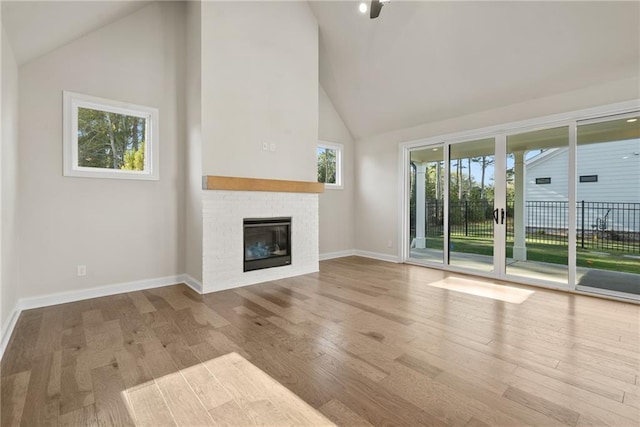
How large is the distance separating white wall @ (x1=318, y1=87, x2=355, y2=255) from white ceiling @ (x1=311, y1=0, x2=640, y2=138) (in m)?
0.54

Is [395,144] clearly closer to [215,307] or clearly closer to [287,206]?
[287,206]

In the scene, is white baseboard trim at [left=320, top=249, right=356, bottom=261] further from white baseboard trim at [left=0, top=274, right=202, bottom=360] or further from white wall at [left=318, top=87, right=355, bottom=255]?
white baseboard trim at [left=0, top=274, right=202, bottom=360]

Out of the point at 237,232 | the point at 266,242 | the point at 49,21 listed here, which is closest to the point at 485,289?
the point at 266,242

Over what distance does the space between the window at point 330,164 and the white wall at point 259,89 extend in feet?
4.29

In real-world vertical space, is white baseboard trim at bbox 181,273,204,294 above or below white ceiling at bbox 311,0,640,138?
below

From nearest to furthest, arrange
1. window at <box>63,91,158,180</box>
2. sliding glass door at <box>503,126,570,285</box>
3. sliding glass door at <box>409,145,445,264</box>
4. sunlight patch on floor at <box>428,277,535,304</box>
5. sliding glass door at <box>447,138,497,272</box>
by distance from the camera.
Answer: window at <box>63,91,158,180</box>
sunlight patch on floor at <box>428,277,535,304</box>
sliding glass door at <box>503,126,570,285</box>
sliding glass door at <box>447,138,497,272</box>
sliding glass door at <box>409,145,445,264</box>

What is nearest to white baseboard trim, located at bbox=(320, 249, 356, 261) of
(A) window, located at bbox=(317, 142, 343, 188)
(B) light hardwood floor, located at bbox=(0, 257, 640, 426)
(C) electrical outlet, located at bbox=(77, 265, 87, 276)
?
(A) window, located at bbox=(317, 142, 343, 188)

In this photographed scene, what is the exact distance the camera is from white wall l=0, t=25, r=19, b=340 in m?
2.44

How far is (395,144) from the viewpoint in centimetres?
595

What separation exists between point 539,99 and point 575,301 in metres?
2.65

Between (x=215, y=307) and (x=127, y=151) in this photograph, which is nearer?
(x=215, y=307)

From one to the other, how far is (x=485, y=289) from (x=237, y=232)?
3.42 metres

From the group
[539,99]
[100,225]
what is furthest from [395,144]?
[100,225]

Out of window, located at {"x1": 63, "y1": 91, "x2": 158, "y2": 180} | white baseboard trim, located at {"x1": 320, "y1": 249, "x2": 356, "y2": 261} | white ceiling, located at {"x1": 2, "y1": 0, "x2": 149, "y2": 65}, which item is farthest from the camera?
white baseboard trim, located at {"x1": 320, "y1": 249, "x2": 356, "y2": 261}
